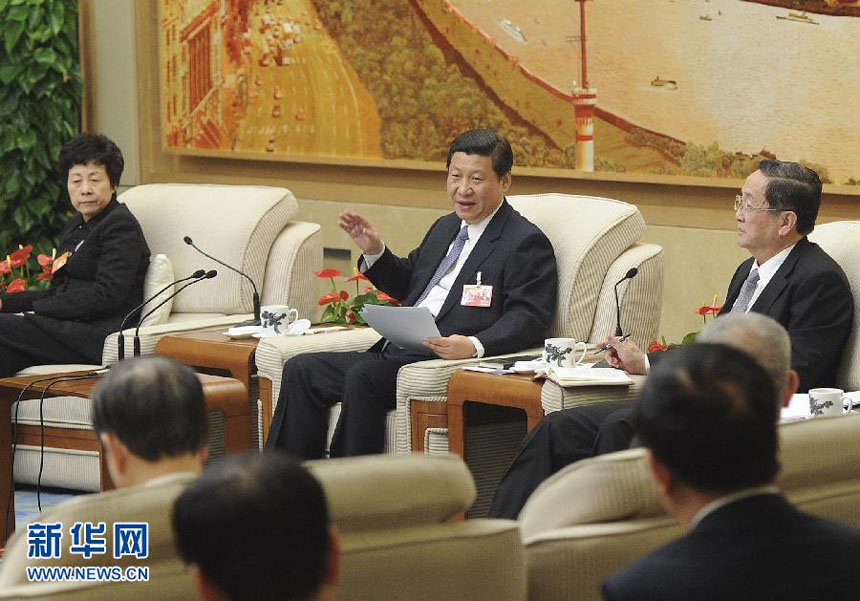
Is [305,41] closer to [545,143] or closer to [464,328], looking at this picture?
[545,143]

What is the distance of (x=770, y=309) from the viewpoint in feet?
13.7

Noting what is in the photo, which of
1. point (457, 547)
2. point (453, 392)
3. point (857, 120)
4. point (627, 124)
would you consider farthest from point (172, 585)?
point (627, 124)

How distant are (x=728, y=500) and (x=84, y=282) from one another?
4.69 metres

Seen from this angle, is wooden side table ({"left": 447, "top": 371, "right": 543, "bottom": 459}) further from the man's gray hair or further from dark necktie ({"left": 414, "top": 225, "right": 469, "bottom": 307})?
the man's gray hair

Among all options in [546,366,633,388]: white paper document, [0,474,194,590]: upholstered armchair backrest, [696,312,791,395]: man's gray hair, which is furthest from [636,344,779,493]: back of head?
[546,366,633,388]: white paper document

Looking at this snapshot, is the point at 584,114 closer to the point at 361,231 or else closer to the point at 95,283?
the point at 361,231

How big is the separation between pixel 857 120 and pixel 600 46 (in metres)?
1.27

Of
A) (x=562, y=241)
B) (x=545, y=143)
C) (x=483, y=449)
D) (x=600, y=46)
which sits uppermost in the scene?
(x=600, y=46)

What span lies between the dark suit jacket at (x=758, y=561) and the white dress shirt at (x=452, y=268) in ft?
11.2

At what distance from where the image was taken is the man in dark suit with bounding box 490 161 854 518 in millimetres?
3992

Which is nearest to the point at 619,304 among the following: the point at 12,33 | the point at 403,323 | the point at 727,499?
the point at 403,323

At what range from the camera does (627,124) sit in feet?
20.1

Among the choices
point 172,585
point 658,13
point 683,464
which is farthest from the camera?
point 658,13

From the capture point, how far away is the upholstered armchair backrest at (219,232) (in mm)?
6094
